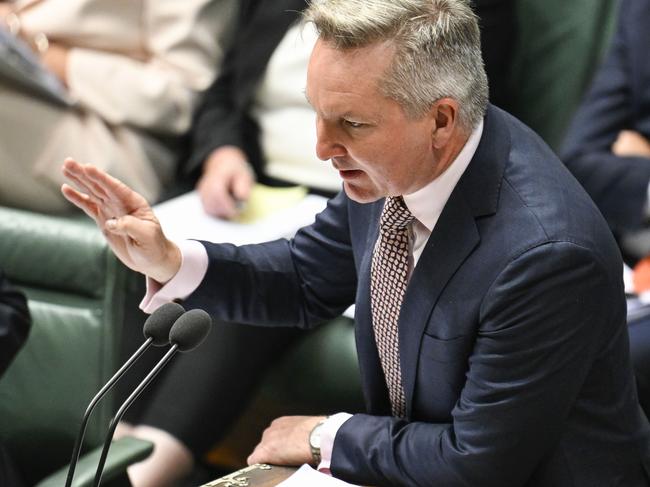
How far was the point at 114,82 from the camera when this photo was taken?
2.66 metres

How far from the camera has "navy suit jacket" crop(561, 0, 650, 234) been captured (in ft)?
7.50

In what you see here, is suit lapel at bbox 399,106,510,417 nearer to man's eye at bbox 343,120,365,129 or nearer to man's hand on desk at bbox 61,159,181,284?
man's eye at bbox 343,120,365,129

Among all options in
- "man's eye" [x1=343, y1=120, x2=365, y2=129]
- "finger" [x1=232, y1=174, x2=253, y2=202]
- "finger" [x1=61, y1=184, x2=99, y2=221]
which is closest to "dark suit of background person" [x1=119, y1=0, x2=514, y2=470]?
"finger" [x1=232, y1=174, x2=253, y2=202]

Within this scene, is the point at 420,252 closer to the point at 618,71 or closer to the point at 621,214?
the point at 621,214

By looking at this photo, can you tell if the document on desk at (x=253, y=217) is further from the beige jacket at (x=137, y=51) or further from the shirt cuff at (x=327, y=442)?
the shirt cuff at (x=327, y=442)

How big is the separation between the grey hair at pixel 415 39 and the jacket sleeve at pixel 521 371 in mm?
221

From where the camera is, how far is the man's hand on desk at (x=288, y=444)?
1.54m

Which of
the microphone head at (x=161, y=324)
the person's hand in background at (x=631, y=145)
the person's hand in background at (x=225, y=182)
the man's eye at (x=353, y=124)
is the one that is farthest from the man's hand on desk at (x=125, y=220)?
the person's hand in background at (x=631, y=145)

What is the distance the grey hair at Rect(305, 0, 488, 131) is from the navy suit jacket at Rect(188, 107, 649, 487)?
121 millimetres

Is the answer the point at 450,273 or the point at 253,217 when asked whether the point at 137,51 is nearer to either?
the point at 253,217

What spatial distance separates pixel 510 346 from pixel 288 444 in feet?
1.17

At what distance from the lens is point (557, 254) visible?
1340 mm

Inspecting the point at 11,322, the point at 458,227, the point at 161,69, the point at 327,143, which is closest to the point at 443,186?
the point at 458,227

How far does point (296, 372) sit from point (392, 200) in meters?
0.96
